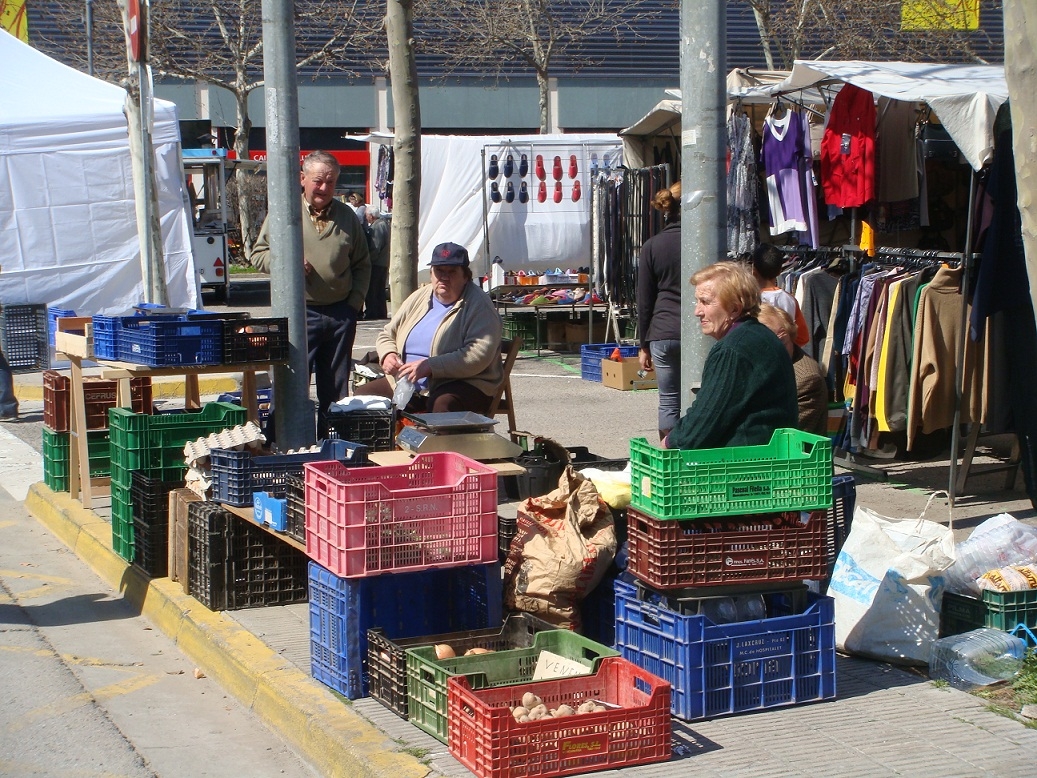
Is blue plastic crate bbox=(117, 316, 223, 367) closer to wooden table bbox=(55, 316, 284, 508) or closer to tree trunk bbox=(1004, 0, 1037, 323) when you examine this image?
wooden table bbox=(55, 316, 284, 508)

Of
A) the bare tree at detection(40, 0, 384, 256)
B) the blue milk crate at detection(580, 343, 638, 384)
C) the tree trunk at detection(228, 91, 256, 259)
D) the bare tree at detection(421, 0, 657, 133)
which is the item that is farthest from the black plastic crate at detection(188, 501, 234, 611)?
the bare tree at detection(40, 0, 384, 256)

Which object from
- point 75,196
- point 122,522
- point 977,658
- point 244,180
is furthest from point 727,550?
point 244,180

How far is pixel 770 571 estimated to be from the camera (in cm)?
474

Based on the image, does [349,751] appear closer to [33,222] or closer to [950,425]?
[950,425]

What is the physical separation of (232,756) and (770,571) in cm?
217

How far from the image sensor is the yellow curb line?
446 centimetres

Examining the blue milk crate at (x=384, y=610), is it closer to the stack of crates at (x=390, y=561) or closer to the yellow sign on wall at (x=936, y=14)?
the stack of crates at (x=390, y=561)

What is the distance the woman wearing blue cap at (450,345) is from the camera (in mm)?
7969

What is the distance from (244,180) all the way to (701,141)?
2778 centimetres

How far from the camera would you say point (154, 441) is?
7004 mm

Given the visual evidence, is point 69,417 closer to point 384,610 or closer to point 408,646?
point 384,610

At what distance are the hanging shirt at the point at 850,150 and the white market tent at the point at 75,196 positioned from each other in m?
9.40

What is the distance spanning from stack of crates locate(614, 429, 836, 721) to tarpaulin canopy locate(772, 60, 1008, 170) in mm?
3284

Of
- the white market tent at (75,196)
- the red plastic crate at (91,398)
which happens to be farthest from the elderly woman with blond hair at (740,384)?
the white market tent at (75,196)
